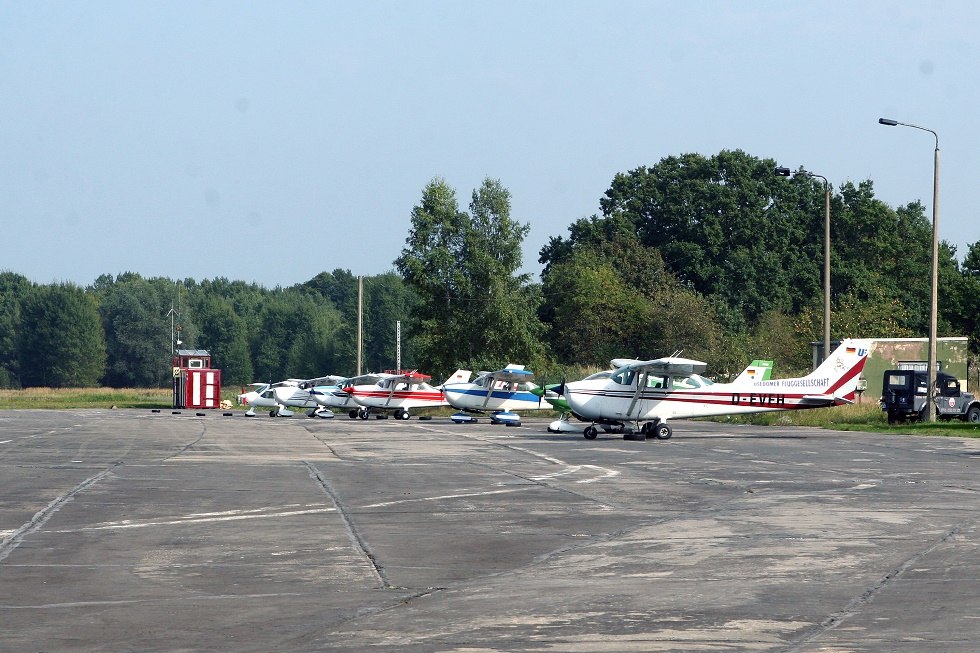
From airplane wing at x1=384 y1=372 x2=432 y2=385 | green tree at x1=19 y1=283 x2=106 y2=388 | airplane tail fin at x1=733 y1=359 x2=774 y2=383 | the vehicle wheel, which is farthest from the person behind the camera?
green tree at x1=19 y1=283 x2=106 y2=388

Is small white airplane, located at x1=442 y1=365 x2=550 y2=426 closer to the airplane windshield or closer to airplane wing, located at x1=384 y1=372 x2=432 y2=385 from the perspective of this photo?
airplane wing, located at x1=384 y1=372 x2=432 y2=385

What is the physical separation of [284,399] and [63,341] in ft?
241

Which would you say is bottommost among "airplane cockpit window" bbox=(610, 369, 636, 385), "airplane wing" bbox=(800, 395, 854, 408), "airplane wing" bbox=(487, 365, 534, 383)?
"airplane wing" bbox=(800, 395, 854, 408)

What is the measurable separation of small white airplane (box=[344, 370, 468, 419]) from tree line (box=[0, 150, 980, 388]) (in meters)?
15.2

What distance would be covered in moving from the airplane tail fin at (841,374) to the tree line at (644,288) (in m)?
24.7

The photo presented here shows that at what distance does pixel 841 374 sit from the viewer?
3400cm

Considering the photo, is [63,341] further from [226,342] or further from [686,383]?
[686,383]

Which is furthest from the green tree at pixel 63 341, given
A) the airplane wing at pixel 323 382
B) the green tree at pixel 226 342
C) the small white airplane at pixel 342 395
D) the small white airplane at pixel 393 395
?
the small white airplane at pixel 393 395

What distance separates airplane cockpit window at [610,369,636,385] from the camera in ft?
109

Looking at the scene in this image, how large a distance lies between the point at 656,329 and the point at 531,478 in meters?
56.7

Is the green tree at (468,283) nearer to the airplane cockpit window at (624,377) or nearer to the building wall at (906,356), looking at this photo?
the building wall at (906,356)

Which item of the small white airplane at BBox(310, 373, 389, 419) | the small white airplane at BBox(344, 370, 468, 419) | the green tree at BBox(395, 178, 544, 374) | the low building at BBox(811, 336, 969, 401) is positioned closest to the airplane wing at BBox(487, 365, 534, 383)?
the small white airplane at BBox(344, 370, 468, 419)

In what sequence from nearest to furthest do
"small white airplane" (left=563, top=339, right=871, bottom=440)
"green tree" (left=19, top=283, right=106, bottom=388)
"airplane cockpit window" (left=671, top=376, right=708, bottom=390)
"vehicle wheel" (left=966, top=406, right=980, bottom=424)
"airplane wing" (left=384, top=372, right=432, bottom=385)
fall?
"small white airplane" (left=563, top=339, right=871, bottom=440) → "airplane cockpit window" (left=671, top=376, right=708, bottom=390) → "vehicle wheel" (left=966, top=406, right=980, bottom=424) → "airplane wing" (left=384, top=372, right=432, bottom=385) → "green tree" (left=19, top=283, right=106, bottom=388)

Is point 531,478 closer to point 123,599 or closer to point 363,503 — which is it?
point 363,503
